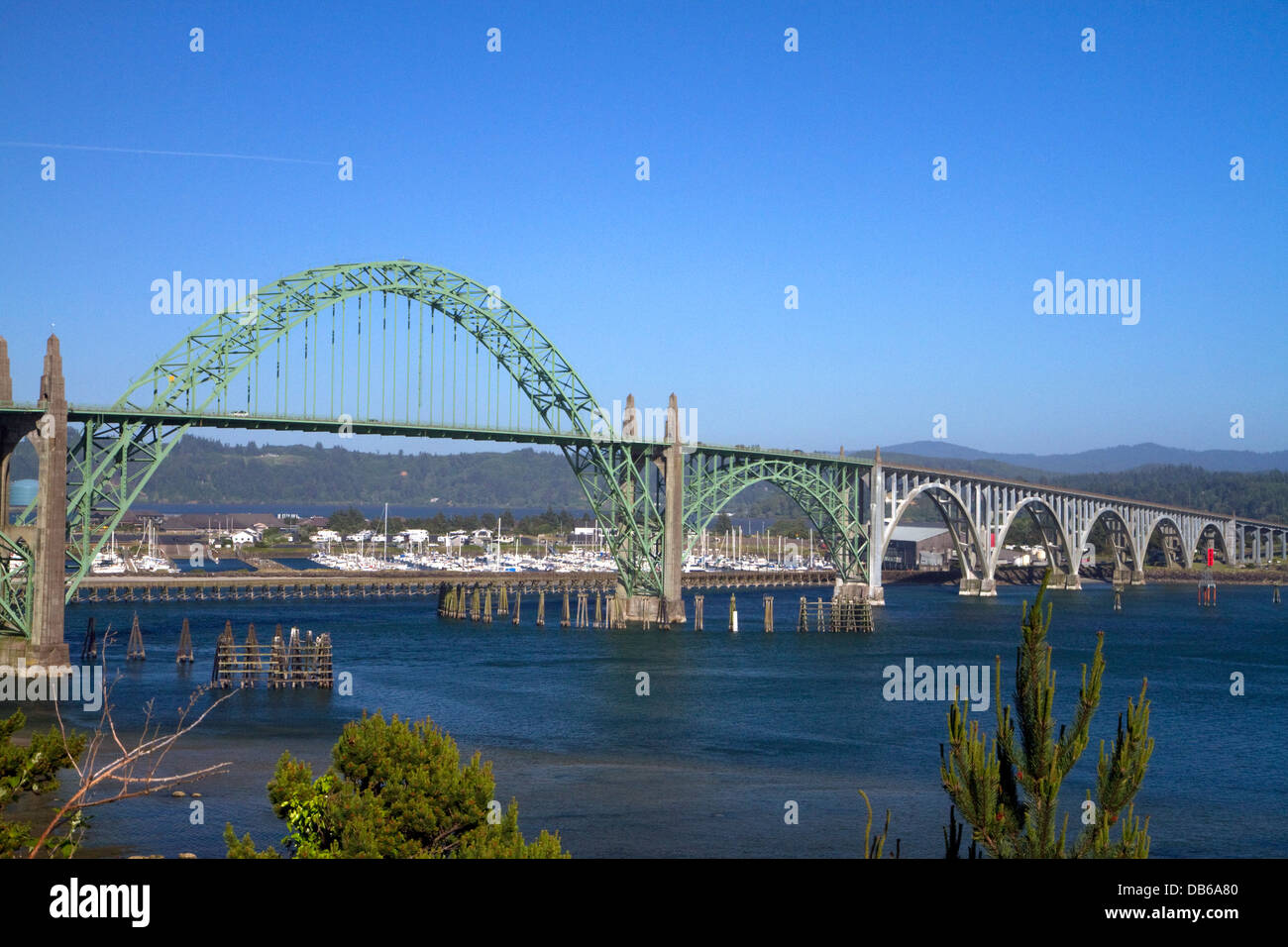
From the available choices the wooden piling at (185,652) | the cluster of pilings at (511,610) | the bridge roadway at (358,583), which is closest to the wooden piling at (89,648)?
the wooden piling at (185,652)

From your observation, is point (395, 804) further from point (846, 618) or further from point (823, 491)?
point (823, 491)

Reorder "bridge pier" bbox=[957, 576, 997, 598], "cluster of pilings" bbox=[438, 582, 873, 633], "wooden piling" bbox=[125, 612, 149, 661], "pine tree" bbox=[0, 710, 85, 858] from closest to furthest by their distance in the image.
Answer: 1. "pine tree" bbox=[0, 710, 85, 858]
2. "wooden piling" bbox=[125, 612, 149, 661]
3. "cluster of pilings" bbox=[438, 582, 873, 633]
4. "bridge pier" bbox=[957, 576, 997, 598]

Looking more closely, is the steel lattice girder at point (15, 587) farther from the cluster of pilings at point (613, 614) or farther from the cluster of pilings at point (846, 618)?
the cluster of pilings at point (846, 618)

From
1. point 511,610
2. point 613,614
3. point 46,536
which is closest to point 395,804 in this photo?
point 46,536

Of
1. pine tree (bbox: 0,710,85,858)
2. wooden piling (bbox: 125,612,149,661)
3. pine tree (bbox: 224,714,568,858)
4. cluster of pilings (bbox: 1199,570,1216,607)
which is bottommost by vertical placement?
cluster of pilings (bbox: 1199,570,1216,607)

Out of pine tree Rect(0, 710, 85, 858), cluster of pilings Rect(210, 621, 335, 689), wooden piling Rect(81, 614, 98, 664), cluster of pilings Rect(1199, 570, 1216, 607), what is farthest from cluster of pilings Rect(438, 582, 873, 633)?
pine tree Rect(0, 710, 85, 858)

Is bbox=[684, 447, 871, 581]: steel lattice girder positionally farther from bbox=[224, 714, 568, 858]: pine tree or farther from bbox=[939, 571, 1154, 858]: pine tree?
bbox=[939, 571, 1154, 858]: pine tree
